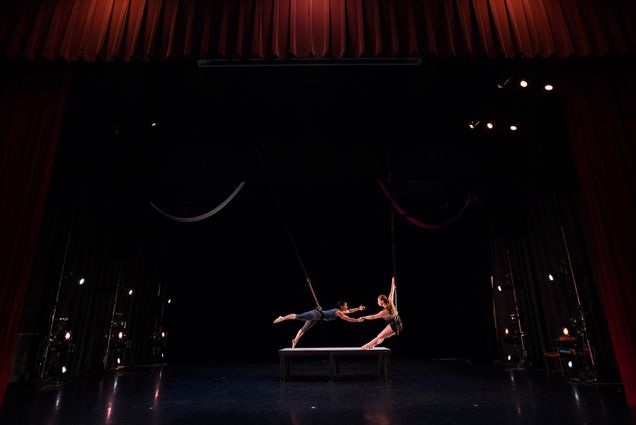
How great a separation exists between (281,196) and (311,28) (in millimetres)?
6111

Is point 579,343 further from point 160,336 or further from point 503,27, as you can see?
point 160,336

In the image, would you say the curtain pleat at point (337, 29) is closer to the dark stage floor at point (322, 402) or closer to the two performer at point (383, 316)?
the dark stage floor at point (322, 402)

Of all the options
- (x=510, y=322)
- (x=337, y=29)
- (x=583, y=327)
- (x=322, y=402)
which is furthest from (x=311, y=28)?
(x=510, y=322)

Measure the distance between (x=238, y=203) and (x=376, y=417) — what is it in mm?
7028

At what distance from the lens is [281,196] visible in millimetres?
9820

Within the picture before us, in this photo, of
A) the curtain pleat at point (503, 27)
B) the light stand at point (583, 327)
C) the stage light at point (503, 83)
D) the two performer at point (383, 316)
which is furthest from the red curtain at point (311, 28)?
the two performer at point (383, 316)

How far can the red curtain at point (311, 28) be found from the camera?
3.81m

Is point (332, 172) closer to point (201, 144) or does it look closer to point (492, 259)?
point (201, 144)

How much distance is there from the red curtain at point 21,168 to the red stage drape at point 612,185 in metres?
4.86

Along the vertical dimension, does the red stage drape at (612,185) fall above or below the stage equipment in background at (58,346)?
above

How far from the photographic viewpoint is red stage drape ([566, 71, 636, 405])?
339 cm

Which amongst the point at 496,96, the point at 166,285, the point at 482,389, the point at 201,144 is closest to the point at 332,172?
the point at 201,144

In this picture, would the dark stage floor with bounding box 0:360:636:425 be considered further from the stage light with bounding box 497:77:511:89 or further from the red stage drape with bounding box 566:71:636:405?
the stage light with bounding box 497:77:511:89

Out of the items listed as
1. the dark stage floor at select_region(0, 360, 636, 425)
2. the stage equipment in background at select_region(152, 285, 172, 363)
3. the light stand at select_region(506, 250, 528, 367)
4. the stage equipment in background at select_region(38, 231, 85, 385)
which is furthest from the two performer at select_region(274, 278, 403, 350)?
the stage equipment in background at select_region(152, 285, 172, 363)
